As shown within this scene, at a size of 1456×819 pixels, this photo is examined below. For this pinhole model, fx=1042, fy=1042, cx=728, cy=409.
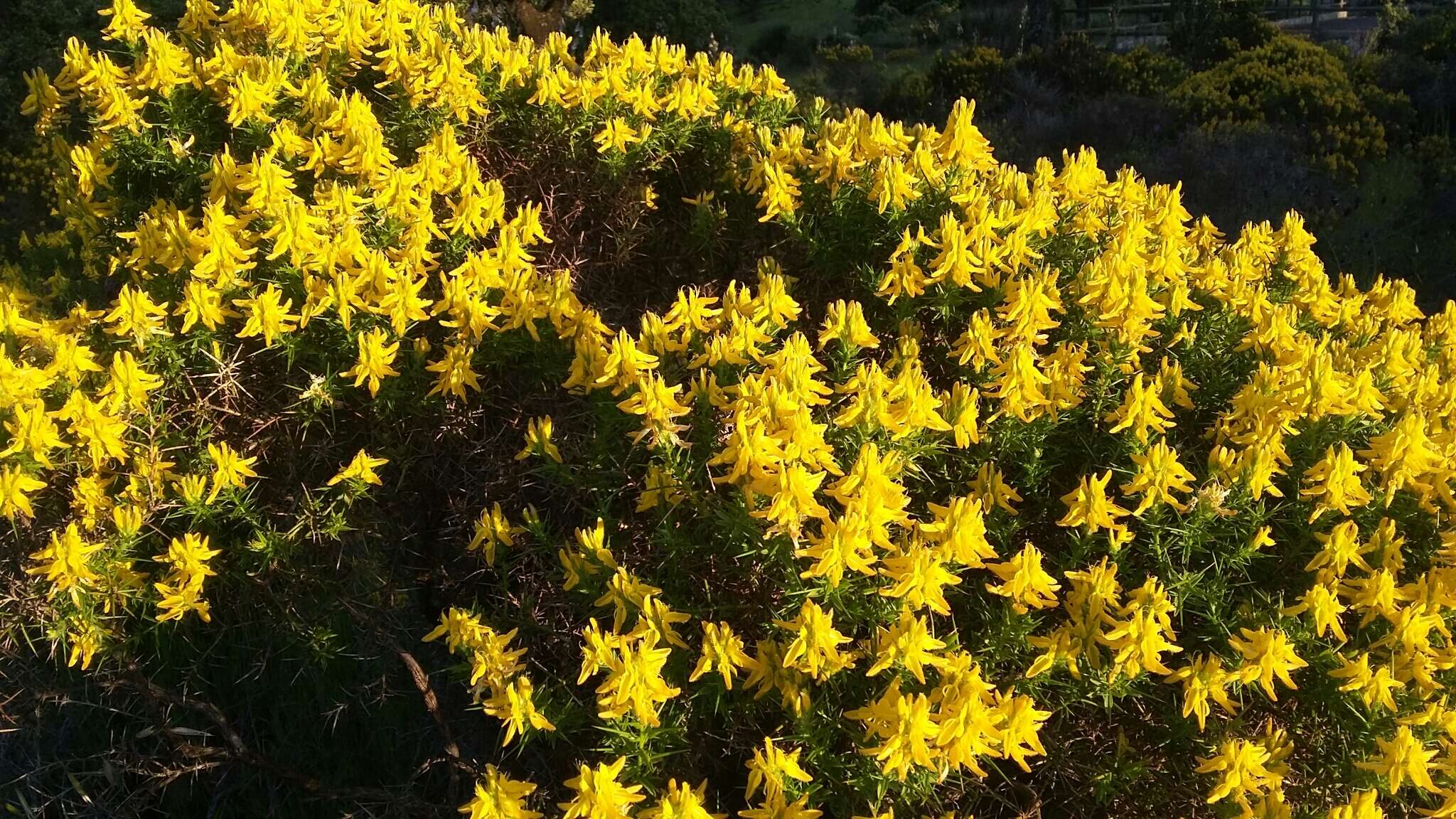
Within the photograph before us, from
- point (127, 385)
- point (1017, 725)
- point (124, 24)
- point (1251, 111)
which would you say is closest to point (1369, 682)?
point (1017, 725)

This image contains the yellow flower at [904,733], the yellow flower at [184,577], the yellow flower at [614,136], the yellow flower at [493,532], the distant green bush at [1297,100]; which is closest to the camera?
the yellow flower at [904,733]

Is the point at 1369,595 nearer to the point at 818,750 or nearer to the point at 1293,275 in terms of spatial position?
the point at 818,750

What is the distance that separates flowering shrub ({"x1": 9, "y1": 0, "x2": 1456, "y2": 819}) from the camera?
174 centimetres

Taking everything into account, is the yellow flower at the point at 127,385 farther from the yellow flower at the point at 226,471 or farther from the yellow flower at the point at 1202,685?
the yellow flower at the point at 1202,685

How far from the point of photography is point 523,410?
2.49 m

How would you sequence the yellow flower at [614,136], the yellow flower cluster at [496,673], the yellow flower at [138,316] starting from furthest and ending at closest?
the yellow flower at [614,136] → the yellow flower at [138,316] → the yellow flower cluster at [496,673]

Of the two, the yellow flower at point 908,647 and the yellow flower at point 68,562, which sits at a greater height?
the yellow flower at point 908,647

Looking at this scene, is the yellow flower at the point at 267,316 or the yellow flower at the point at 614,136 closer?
the yellow flower at the point at 267,316

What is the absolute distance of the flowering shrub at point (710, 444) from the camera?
174 cm

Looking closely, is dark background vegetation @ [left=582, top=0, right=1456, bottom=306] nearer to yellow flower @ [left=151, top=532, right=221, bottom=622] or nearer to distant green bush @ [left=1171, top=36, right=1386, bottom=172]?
distant green bush @ [left=1171, top=36, right=1386, bottom=172]

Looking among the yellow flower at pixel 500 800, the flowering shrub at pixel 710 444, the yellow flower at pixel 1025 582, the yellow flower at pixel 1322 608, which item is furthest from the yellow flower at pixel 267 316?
the yellow flower at pixel 1322 608

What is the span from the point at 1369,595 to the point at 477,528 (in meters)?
1.64

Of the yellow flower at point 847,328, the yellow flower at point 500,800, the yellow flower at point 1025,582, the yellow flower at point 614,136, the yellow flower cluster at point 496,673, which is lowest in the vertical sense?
the yellow flower at point 500,800

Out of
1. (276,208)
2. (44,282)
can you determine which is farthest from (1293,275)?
(44,282)
